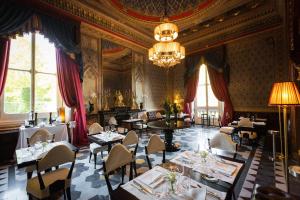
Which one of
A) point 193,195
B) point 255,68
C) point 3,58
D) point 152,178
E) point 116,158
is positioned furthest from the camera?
point 255,68

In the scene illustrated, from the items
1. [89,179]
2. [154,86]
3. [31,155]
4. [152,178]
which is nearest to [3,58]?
[31,155]

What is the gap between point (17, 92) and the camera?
4.40 meters

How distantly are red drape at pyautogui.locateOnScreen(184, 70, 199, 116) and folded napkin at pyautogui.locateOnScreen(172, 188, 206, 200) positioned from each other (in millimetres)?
7596

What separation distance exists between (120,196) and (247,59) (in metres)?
7.72

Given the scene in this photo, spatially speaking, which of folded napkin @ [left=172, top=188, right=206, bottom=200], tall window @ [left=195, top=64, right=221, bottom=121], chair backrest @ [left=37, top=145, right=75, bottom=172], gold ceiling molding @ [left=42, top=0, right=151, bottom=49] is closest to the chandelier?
gold ceiling molding @ [left=42, top=0, right=151, bottom=49]

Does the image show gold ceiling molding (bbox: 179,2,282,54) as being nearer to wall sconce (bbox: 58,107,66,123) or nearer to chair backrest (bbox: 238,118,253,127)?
chair backrest (bbox: 238,118,253,127)

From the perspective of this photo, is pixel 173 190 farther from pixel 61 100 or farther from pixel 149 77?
pixel 149 77

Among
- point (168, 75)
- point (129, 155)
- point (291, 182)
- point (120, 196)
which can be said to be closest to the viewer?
point (120, 196)

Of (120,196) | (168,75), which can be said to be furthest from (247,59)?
(120,196)

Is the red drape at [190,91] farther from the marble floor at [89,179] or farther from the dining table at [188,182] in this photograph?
the dining table at [188,182]

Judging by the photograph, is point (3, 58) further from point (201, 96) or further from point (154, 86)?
point (201, 96)

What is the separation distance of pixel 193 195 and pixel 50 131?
4284 mm

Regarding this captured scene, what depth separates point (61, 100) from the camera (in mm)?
5250

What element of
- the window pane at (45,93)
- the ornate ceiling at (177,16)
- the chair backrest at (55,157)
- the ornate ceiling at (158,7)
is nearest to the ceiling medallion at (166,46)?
the ornate ceiling at (158,7)
